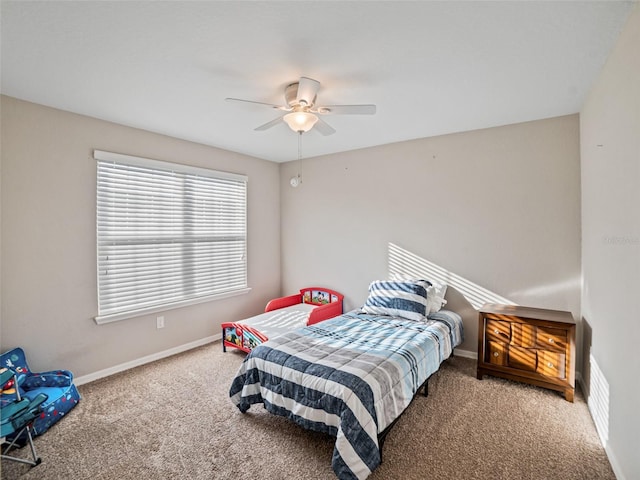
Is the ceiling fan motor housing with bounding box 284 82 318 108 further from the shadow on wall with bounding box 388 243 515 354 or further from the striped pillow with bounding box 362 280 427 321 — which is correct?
the shadow on wall with bounding box 388 243 515 354

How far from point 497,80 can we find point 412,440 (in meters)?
2.73

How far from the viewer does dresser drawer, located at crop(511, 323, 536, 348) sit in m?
2.84

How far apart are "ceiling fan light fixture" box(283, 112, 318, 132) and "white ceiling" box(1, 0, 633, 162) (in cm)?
26

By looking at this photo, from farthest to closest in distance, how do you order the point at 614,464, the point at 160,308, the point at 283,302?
the point at 283,302
the point at 160,308
the point at 614,464

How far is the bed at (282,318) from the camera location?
3.58m

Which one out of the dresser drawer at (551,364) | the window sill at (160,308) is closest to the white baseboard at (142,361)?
the window sill at (160,308)

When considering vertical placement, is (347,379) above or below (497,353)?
above

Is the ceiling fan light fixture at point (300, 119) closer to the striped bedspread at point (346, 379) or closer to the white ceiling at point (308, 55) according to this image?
the white ceiling at point (308, 55)

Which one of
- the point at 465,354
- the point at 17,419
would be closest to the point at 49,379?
the point at 17,419

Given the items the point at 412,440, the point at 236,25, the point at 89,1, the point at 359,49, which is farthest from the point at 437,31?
the point at 412,440

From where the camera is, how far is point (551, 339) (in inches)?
109

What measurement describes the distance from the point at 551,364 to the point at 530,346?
0.65 ft

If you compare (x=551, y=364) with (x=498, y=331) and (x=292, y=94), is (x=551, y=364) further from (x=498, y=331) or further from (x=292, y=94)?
(x=292, y=94)

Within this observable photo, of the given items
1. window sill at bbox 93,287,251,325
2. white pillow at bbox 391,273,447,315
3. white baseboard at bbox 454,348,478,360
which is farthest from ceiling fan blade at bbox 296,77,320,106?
white baseboard at bbox 454,348,478,360
